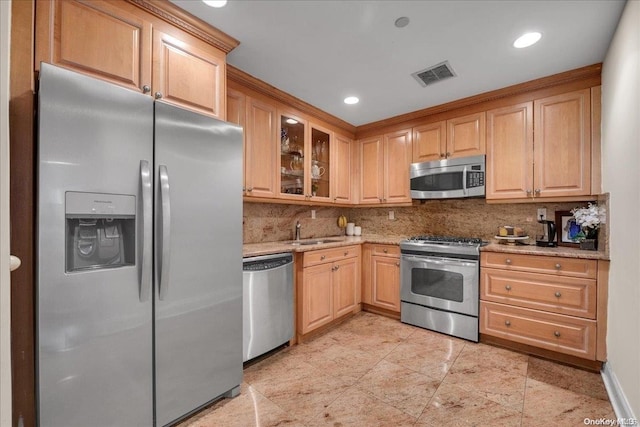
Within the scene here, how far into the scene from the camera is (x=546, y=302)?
7.69 ft

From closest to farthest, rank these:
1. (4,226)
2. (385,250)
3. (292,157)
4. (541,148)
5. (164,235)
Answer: (4,226), (164,235), (541,148), (292,157), (385,250)

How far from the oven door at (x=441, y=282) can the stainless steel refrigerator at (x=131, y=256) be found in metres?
1.94

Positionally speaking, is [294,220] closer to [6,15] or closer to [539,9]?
[539,9]

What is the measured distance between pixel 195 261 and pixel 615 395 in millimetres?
2699

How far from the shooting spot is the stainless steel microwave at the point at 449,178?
2.96 meters

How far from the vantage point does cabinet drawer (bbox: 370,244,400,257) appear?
3.22 meters

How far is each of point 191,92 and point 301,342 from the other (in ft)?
7.41

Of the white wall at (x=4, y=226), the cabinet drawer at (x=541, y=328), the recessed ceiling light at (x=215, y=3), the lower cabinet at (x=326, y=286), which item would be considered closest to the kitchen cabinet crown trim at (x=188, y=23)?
the recessed ceiling light at (x=215, y=3)

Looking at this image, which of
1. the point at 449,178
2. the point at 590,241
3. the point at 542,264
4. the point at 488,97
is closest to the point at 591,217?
the point at 590,241

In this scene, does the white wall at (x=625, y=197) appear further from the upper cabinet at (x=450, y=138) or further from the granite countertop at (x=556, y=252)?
the upper cabinet at (x=450, y=138)

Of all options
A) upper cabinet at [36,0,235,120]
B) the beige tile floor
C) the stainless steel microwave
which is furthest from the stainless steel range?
upper cabinet at [36,0,235,120]

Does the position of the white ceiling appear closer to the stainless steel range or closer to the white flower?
the white flower

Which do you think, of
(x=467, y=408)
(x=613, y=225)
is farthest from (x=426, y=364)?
(x=613, y=225)

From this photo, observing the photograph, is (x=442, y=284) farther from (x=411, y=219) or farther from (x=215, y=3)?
(x=215, y=3)
